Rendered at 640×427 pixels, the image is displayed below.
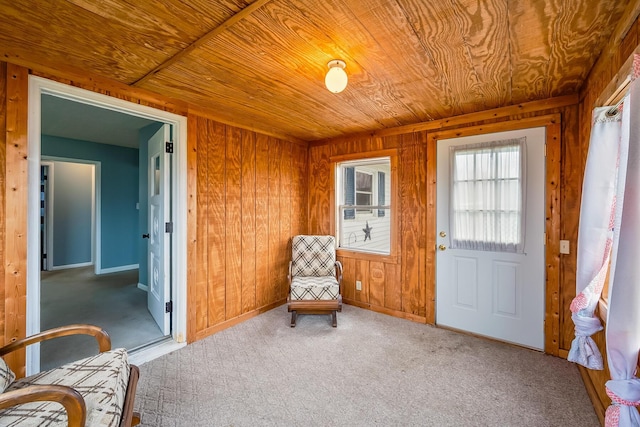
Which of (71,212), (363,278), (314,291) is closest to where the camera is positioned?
(314,291)

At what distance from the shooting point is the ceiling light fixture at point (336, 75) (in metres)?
1.84

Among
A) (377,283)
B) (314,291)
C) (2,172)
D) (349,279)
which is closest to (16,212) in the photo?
(2,172)

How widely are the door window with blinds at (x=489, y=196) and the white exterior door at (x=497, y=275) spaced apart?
1.9 inches

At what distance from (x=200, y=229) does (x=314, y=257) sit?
1445mm

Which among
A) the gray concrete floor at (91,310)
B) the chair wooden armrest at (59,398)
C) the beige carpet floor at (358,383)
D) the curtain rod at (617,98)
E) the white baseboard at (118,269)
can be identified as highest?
the curtain rod at (617,98)

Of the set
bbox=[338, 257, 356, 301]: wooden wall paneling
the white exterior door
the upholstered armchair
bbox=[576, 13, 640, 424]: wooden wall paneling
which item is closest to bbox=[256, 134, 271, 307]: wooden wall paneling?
the upholstered armchair

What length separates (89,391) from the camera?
1.27 meters

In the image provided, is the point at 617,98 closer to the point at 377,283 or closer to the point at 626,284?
the point at 626,284

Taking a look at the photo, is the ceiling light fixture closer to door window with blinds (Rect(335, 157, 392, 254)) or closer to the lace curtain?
the lace curtain

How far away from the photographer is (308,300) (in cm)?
313

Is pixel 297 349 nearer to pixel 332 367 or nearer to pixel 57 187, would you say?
pixel 332 367

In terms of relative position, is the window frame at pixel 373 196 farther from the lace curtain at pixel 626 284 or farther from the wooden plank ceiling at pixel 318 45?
the lace curtain at pixel 626 284

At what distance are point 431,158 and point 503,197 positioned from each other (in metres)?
0.82

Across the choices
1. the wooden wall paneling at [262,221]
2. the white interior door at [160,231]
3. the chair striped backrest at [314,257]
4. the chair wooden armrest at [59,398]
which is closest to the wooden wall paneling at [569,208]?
the chair striped backrest at [314,257]
